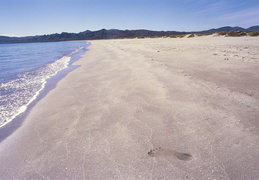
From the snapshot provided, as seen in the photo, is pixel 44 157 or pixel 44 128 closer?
pixel 44 157

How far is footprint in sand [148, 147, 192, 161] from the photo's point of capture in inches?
100

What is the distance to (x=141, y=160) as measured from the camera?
256cm

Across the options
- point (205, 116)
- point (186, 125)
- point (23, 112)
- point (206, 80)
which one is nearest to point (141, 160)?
point (186, 125)

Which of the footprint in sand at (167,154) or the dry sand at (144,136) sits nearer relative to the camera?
the dry sand at (144,136)

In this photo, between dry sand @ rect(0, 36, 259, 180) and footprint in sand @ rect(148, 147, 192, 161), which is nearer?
dry sand @ rect(0, 36, 259, 180)

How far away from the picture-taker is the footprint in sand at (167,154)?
2.55 meters

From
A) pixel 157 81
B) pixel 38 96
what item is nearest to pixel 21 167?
pixel 38 96

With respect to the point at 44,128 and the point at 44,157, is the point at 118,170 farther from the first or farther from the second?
the point at 44,128

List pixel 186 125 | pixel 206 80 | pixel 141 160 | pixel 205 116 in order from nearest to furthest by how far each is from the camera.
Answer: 1. pixel 141 160
2. pixel 186 125
3. pixel 205 116
4. pixel 206 80

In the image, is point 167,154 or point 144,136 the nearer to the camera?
point 167,154

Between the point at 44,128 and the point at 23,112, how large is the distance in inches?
57.4

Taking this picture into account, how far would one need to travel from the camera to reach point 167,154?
264cm

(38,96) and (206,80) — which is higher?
(206,80)

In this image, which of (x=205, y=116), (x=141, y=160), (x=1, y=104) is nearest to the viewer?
(x=141, y=160)
